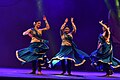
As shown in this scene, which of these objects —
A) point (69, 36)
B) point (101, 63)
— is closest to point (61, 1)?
point (69, 36)

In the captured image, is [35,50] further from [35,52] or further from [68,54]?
[68,54]

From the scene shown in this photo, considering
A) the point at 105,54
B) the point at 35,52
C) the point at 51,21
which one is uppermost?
the point at 51,21

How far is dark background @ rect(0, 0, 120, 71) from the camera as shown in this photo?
10.8m

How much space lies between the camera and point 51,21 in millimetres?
10852

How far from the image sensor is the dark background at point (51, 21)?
1078 centimetres

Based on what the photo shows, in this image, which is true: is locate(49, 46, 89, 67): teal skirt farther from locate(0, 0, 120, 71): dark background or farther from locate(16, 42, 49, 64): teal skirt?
locate(0, 0, 120, 71): dark background

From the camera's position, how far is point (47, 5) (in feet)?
36.0

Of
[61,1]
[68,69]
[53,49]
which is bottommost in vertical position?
[68,69]

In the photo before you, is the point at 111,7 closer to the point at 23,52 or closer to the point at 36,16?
the point at 36,16

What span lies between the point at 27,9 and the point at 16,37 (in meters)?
0.93

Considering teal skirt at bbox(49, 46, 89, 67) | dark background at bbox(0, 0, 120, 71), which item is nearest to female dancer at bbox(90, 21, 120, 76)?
teal skirt at bbox(49, 46, 89, 67)

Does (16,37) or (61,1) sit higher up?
(61,1)

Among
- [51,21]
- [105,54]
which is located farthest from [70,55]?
[51,21]

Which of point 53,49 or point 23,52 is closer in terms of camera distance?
point 23,52
